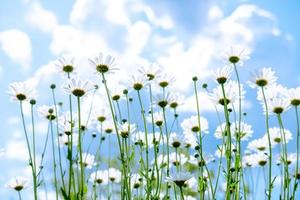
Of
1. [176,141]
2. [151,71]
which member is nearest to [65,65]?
[151,71]

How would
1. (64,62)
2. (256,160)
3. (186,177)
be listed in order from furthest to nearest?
1. (256,160)
2. (64,62)
3. (186,177)

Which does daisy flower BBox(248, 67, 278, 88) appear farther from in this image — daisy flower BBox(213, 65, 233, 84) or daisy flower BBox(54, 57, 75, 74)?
daisy flower BBox(54, 57, 75, 74)

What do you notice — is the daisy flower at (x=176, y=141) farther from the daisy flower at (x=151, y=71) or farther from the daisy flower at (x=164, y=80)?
the daisy flower at (x=151, y=71)

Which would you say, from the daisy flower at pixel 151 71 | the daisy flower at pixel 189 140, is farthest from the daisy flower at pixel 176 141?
the daisy flower at pixel 151 71

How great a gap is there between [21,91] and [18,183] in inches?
35.3

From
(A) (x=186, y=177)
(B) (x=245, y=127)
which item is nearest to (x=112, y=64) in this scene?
(A) (x=186, y=177)

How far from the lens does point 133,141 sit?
407 cm

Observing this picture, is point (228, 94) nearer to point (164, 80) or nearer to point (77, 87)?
point (164, 80)

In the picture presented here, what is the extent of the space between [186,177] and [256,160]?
1884 mm

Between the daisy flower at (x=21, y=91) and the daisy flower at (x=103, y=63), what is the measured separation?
0.63 metres

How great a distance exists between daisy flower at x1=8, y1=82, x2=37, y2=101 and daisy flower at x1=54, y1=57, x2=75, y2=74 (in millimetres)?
307

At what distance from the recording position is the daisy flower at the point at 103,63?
3709 millimetres

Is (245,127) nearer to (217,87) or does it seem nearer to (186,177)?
(217,87)

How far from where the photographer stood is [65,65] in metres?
3.92
